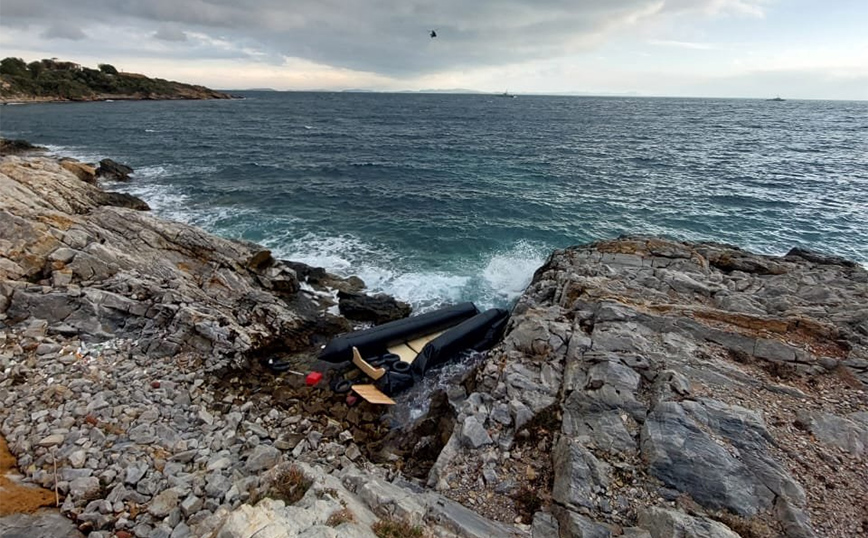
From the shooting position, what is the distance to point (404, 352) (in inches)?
635

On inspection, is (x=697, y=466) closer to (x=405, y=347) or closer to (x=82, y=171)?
(x=405, y=347)

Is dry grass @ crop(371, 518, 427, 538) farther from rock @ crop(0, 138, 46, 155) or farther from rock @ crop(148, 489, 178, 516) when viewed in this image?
rock @ crop(0, 138, 46, 155)

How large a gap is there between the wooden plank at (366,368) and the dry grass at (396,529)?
7141mm

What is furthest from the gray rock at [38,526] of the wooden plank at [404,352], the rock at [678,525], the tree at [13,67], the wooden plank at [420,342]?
the tree at [13,67]

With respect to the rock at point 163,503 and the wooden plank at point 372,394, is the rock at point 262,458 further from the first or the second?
the wooden plank at point 372,394

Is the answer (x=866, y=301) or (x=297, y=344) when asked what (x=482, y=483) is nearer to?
(x=297, y=344)

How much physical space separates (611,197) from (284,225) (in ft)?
92.3

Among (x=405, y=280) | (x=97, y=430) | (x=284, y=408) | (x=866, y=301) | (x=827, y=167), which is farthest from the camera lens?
(x=827, y=167)

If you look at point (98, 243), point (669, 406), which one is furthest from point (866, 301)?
point (98, 243)

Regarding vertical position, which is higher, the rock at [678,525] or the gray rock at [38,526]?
the rock at [678,525]

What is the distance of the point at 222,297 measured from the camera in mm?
17562

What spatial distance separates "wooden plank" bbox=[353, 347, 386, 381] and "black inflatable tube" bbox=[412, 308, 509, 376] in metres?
1.38

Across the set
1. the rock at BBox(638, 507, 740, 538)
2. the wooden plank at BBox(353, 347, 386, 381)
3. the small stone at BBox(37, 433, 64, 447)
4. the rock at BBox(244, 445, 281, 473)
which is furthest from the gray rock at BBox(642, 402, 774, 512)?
the small stone at BBox(37, 433, 64, 447)

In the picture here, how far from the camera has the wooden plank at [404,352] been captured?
1582cm
